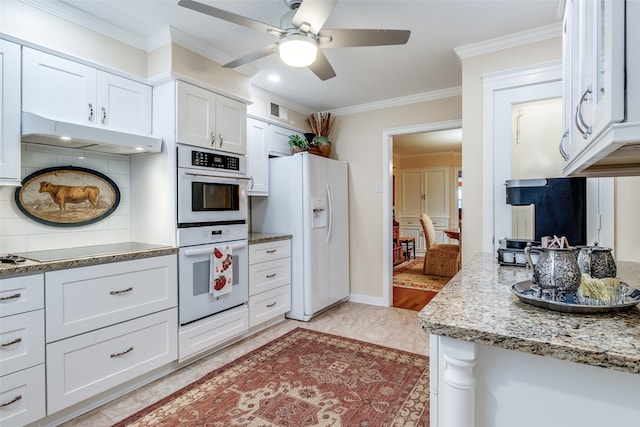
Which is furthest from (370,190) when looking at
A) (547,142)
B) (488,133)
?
(547,142)

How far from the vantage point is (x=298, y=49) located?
185cm

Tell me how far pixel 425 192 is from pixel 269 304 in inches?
225

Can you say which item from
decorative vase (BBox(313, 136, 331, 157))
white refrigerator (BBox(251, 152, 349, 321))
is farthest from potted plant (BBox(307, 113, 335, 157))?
white refrigerator (BBox(251, 152, 349, 321))

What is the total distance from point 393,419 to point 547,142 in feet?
6.59

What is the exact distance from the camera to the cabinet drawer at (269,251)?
9.91 feet

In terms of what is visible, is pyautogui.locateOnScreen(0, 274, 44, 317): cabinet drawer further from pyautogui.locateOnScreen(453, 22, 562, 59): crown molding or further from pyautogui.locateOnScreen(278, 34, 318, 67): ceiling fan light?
pyautogui.locateOnScreen(453, 22, 562, 59): crown molding

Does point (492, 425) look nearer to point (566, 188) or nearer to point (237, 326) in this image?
point (566, 188)

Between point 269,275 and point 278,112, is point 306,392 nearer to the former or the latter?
point 269,275

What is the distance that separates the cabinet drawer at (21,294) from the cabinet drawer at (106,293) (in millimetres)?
39

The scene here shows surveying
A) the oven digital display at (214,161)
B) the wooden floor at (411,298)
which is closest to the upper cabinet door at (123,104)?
the oven digital display at (214,161)

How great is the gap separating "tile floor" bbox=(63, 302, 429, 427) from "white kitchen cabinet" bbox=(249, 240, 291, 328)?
179 mm

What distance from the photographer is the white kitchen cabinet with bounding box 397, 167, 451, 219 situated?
761 centimetres

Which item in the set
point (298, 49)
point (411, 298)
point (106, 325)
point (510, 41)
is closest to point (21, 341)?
point (106, 325)

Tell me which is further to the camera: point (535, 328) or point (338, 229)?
point (338, 229)
